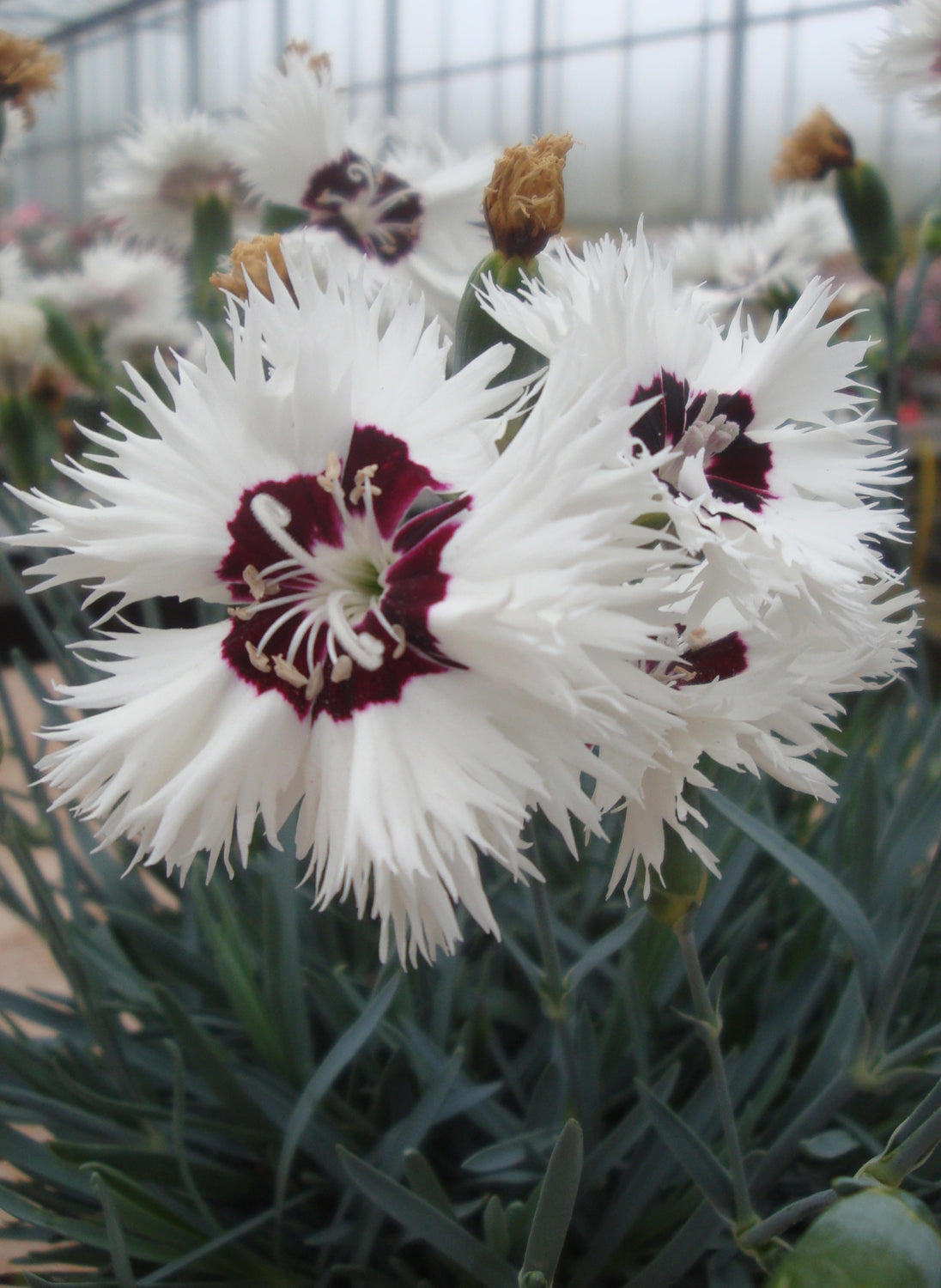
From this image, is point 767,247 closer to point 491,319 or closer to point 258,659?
point 491,319

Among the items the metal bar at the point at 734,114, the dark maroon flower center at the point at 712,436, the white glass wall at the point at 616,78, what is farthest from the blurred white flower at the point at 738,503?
the metal bar at the point at 734,114

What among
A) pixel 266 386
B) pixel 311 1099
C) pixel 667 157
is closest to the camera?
pixel 266 386

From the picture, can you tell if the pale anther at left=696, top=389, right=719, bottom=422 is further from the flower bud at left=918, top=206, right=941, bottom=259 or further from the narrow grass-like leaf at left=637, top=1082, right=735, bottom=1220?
the flower bud at left=918, top=206, right=941, bottom=259

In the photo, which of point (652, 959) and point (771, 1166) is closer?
point (771, 1166)

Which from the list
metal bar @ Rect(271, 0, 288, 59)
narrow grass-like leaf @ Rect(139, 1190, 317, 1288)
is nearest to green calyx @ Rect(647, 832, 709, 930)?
narrow grass-like leaf @ Rect(139, 1190, 317, 1288)

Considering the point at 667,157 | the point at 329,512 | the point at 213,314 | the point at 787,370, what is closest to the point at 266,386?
the point at 329,512

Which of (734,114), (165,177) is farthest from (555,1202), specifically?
(734,114)

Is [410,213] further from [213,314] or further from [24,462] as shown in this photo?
[24,462]
